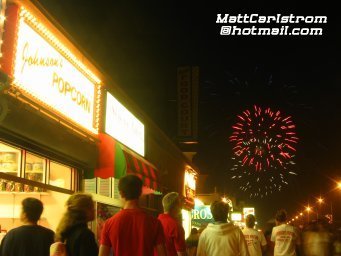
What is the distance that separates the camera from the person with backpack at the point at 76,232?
4.54 meters

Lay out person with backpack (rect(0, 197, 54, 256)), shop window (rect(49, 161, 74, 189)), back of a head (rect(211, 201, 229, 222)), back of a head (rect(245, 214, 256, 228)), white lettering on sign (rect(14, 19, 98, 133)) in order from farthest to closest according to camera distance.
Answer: back of a head (rect(245, 214, 256, 228)) → shop window (rect(49, 161, 74, 189)) → back of a head (rect(211, 201, 229, 222)) → white lettering on sign (rect(14, 19, 98, 133)) → person with backpack (rect(0, 197, 54, 256))

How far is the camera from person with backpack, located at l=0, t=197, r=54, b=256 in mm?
5520

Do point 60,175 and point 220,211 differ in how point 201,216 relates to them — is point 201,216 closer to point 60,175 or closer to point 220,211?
point 60,175

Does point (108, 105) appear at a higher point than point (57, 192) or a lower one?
higher

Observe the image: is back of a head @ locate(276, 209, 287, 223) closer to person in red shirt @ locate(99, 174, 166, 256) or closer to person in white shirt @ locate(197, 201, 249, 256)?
person in white shirt @ locate(197, 201, 249, 256)

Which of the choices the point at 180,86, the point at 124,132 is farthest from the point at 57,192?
the point at 180,86

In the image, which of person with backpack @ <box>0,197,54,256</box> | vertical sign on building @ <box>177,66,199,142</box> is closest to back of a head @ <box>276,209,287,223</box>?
person with backpack @ <box>0,197,54,256</box>

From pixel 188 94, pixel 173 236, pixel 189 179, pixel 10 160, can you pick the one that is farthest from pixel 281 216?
pixel 189 179

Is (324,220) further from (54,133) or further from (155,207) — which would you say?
(155,207)

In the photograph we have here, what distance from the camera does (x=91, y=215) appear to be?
4840 mm

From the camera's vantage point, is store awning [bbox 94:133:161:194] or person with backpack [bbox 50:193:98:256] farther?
store awning [bbox 94:133:161:194]

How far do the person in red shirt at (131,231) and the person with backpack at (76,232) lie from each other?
0.51ft

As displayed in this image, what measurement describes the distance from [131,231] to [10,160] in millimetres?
3323

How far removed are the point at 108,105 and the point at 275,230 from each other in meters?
4.19
